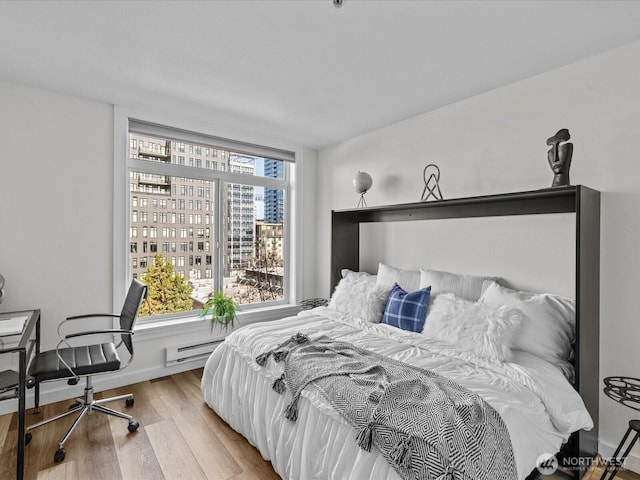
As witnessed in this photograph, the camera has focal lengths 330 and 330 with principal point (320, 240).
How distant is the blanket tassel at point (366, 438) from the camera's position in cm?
138

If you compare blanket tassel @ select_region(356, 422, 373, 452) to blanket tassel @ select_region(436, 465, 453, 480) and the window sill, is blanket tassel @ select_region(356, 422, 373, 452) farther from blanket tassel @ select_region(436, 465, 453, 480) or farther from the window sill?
the window sill

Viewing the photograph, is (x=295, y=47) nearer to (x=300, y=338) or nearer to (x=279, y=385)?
(x=300, y=338)

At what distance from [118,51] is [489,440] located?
2970 mm

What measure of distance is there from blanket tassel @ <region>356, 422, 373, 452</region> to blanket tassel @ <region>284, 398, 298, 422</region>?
17.3 inches

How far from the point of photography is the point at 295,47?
2.11 meters

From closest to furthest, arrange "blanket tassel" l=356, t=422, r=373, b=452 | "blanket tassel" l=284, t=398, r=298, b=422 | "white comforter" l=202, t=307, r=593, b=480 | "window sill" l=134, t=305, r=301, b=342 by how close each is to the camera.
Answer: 1. "blanket tassel" l=356, t=422, r=373, b=452
2. "white comforter" l=202, t=307, r=593, b=480
3. "blanket tassel" l=284, t=398, r=298, b=422
4. "window sill" l=134, t=305, r=301, b=342

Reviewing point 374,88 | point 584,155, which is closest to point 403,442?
point 584,155

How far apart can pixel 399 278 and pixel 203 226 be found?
220 cm

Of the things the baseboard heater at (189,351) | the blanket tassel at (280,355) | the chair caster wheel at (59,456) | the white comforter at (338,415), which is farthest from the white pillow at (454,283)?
the chair caster wheel at (59,456)

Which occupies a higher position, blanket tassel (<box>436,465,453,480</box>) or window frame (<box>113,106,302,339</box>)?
window frame (<box>113,106,302,339</box>)

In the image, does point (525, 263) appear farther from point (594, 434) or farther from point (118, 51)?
point (118, 51)

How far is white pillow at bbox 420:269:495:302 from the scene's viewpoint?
2646 mm

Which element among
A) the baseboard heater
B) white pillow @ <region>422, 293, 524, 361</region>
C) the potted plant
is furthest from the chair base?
white pillow @ <region>422, 293, 524, 361</region>

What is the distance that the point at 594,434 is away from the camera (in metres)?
2.06
